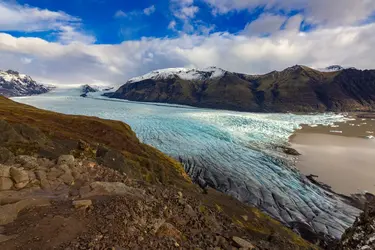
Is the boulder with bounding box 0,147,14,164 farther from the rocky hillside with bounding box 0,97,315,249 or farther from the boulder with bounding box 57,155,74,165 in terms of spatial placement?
the boulder with bounding box 57,155,74,165

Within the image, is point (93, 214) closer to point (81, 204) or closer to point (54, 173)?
point (81, 204)

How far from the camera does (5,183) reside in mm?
14367

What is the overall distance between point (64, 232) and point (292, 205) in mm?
36634

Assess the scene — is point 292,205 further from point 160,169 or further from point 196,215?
point 196,215

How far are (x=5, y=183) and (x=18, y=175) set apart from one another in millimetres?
782

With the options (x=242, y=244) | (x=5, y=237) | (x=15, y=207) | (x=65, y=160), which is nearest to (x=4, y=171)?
(x=15, y=207)

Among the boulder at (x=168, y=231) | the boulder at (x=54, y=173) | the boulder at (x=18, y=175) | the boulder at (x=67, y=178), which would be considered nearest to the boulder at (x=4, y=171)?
the boulder at (x=18, y=175)

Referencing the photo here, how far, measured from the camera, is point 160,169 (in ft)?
119

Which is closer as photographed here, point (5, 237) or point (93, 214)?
point (5, 237)

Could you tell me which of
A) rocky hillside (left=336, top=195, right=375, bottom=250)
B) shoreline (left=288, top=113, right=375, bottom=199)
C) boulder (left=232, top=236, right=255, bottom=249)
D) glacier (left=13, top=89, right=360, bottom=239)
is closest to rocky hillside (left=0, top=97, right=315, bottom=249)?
boulder (left=232, top=236, right=255, bottom=249)

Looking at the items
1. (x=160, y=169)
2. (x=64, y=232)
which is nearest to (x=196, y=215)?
(x=64, y=232)

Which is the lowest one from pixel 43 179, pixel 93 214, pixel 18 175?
pixel 93 214

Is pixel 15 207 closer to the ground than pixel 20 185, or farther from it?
closer to the ground

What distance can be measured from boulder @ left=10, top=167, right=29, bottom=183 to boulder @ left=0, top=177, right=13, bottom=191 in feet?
0.91
